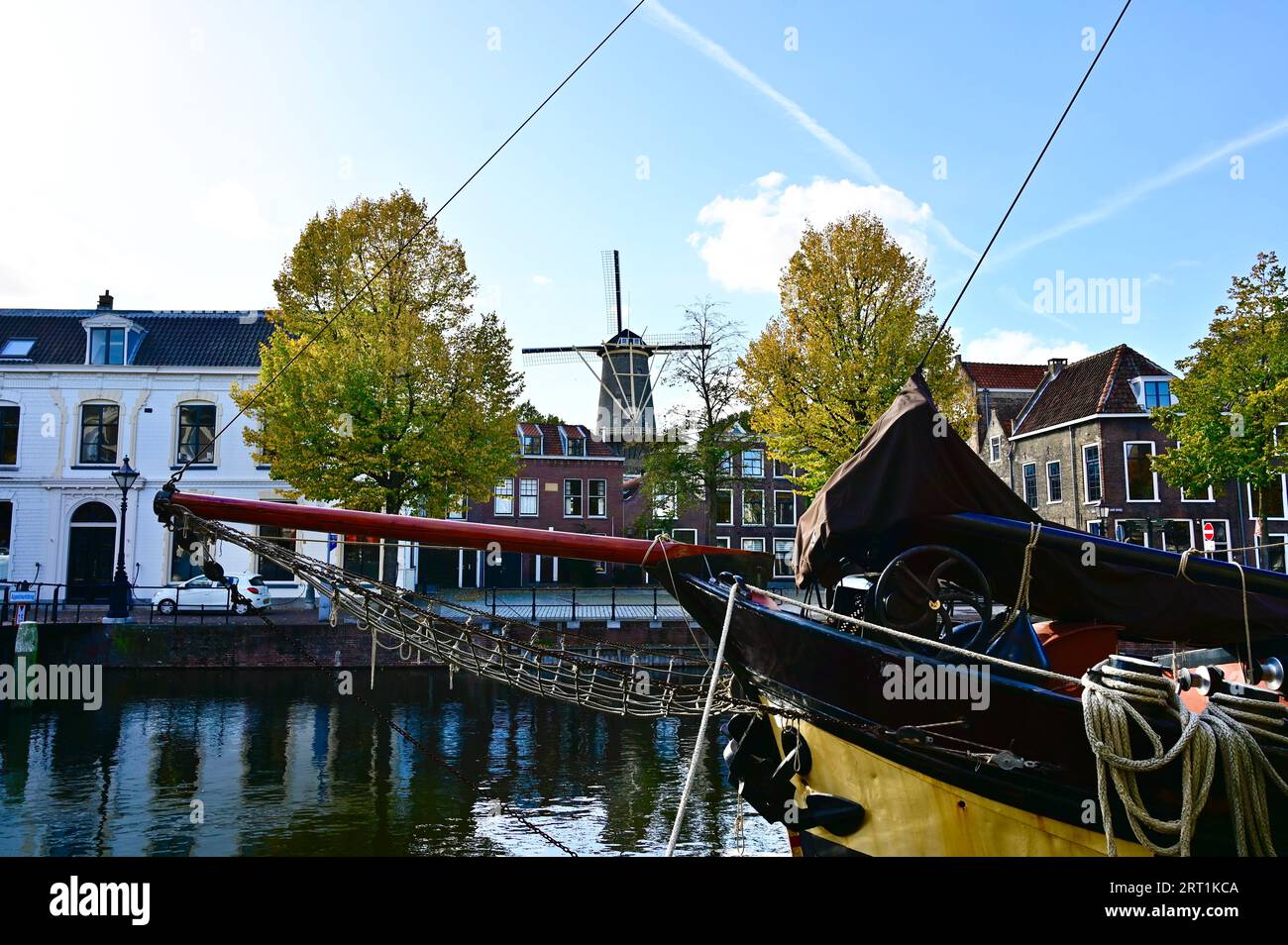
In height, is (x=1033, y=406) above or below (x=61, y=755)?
above

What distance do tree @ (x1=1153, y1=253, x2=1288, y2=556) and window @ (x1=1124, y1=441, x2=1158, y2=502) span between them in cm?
874

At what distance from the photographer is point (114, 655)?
1897 centimetres

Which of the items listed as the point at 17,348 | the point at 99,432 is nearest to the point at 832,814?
the point at 99,432

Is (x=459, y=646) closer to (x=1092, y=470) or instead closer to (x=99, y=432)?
(x=99, y=432)

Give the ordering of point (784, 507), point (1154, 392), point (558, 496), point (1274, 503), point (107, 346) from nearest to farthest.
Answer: point (107, 346) → point (1274, 503) → point (1154, 392) → point (784, 507) → point (558, 496)

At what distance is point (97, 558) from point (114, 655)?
10766mm

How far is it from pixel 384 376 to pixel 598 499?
2006 centimetres

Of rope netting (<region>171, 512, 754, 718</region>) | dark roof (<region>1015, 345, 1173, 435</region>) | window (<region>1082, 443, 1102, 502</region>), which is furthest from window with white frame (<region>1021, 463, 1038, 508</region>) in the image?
rope netting (<region>171, 512, 754, 718</region>)

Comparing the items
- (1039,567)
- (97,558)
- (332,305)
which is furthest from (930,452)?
(97,558)

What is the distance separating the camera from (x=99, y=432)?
28656 mm

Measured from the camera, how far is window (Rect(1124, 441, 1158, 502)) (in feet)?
104

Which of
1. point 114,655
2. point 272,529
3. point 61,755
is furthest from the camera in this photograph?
point 272,529
